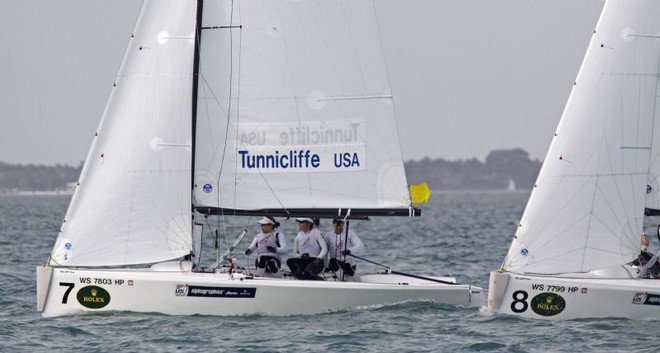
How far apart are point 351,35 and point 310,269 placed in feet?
11.1

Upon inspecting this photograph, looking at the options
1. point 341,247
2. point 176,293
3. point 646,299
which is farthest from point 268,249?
point 646,299

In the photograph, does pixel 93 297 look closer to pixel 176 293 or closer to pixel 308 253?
pixel 176 293

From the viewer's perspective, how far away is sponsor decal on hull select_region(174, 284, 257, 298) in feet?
58.5

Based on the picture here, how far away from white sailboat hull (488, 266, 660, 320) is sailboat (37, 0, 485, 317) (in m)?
1.11

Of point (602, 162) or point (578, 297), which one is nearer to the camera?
point (578, 297)

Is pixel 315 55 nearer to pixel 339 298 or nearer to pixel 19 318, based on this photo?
pixel 339 298

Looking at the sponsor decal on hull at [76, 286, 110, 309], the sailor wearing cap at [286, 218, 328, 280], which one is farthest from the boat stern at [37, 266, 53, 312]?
the sailor wearing cap at [286, 218, 328, 280]

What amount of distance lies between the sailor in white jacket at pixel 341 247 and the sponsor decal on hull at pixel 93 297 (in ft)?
10.6

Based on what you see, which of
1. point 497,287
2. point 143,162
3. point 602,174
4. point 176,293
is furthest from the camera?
point 602,174

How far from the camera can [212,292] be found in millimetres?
17859

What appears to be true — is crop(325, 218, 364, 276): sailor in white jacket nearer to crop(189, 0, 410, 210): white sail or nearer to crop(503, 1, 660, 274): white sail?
crop(189, 0, 410, 210): white sail

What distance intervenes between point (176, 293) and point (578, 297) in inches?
217

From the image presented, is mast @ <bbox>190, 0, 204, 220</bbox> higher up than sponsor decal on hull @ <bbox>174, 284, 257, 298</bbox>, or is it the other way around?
mast @ <bbox>190, 0, 204, 220</bbox>

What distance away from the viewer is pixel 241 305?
1791cm
